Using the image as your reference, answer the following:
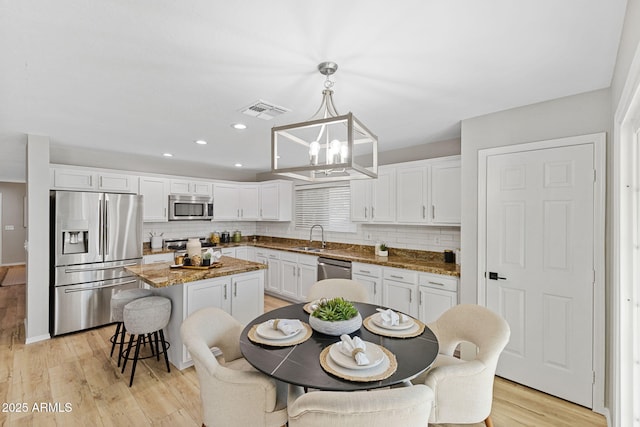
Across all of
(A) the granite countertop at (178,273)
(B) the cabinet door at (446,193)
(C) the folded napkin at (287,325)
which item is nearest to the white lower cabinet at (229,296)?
(A) the granite countertop at (178,273)

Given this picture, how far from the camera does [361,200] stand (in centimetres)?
433

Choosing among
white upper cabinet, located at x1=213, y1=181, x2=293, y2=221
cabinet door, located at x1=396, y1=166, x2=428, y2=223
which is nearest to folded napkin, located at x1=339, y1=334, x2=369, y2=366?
cabinet door, located at x1=396, y1=166, x2=428, y2=223

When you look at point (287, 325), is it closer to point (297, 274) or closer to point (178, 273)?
point (178, 273)

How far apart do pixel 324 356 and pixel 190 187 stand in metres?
4.59

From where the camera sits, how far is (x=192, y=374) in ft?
9.23

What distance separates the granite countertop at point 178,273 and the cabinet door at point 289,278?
167 cm

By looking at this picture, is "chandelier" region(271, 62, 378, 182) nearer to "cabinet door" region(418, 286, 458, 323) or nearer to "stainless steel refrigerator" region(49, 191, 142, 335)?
"cabinet door" region(418, 286, 458, 323)

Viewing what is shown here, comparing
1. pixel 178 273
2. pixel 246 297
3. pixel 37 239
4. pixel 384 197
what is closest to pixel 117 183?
pixel 37 239

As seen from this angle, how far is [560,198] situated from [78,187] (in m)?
5.46

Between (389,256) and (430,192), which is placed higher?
(430,192)

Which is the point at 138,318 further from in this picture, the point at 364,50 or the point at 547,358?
the point at 547,358

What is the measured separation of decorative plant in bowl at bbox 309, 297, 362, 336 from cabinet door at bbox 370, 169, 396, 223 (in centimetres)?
229

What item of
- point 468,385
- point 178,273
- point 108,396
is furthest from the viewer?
point 178,273

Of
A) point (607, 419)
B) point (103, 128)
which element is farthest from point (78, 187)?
point (607, 419)
